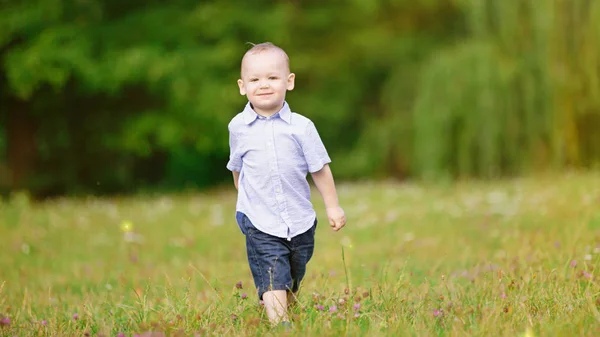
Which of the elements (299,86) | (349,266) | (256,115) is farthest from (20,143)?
(256,115)

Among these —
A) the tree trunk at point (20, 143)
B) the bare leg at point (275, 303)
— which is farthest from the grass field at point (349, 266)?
the tree trunk at point (20, 143)

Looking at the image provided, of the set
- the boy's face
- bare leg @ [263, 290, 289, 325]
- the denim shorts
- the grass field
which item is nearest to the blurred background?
the grass field

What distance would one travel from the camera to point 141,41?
13.6m

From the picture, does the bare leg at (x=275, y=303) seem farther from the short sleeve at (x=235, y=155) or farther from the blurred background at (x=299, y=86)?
the blurred background at (x=299, y=86)

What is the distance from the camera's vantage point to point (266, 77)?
3457 millimetres

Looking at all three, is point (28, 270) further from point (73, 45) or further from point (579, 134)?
point (579, 134)

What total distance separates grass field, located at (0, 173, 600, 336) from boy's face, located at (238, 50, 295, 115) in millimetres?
908

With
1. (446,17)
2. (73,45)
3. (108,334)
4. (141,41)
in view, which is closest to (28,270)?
(108,334)

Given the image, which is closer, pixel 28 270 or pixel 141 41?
pixel 28 270

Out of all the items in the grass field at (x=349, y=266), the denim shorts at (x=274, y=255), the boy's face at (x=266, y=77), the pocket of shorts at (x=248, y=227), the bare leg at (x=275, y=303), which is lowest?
the grass field at (x=349, y=266)

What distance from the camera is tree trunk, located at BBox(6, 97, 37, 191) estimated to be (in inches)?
545

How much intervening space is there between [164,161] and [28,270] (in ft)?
39.5

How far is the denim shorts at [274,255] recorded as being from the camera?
3412mm

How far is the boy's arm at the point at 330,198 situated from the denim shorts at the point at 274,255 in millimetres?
130
